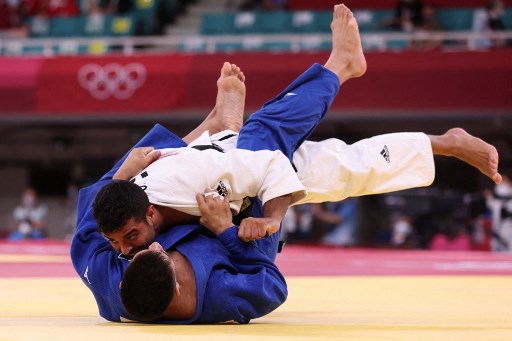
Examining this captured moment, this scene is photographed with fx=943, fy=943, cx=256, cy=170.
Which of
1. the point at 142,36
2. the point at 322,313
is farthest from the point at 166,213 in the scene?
the point at 142,36

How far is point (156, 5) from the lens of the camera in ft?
48.1

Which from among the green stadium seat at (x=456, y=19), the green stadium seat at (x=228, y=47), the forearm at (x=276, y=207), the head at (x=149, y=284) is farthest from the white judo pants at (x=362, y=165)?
the green stadium seat at (x=456, y=19)

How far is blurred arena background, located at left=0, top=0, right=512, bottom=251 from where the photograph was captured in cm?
1250

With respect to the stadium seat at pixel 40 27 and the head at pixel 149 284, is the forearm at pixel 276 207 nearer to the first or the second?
the head at pixel 149 284

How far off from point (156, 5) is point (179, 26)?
515 millimetres

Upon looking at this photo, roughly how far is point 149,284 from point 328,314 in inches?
41.9

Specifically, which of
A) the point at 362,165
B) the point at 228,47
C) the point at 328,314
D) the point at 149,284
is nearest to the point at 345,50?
the point at 362,165

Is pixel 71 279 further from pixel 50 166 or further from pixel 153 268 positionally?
pixel 50 166

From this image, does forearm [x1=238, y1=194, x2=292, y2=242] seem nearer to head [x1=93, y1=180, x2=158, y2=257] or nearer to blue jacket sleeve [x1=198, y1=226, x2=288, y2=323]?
blue jacket sleeve [x1=198, y1=226, x2=288, y2=323]

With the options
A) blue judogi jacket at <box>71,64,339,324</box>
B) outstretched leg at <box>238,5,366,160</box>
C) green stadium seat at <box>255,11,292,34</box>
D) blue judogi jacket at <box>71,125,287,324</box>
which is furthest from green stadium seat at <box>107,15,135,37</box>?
blue judogi jacket at <box>71,125,287,324</box>

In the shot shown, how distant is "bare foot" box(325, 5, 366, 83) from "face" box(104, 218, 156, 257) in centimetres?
138

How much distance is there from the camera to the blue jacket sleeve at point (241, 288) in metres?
3.15

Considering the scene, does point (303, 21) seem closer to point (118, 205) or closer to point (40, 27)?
point (40, 27)

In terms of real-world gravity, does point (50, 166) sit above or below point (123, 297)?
below
